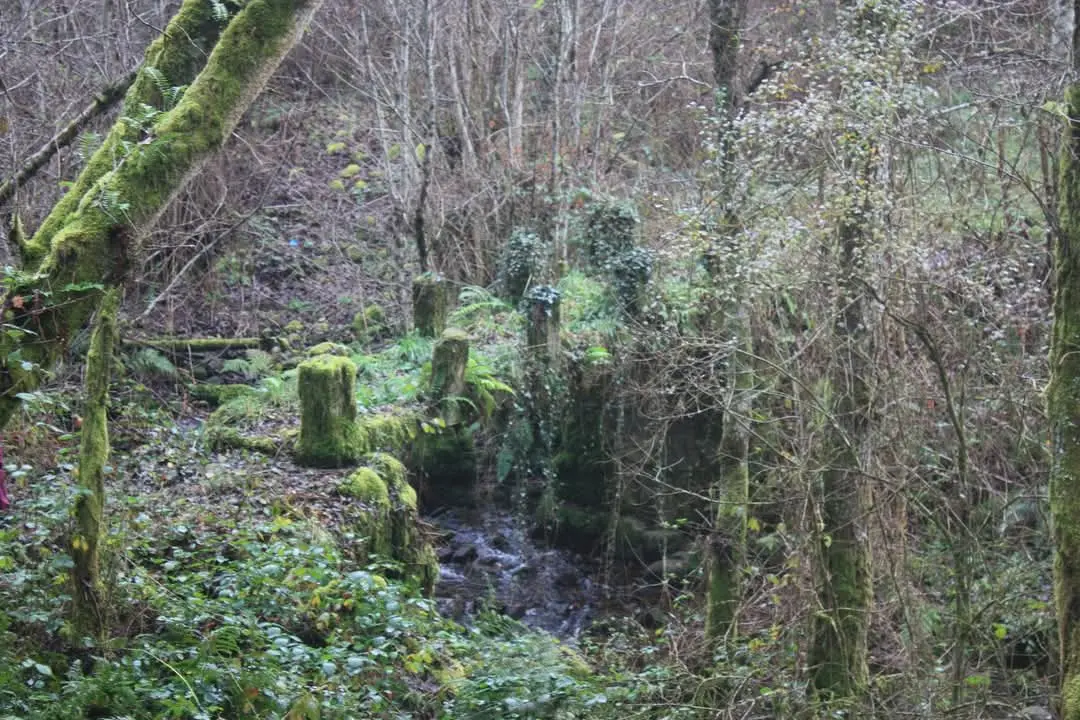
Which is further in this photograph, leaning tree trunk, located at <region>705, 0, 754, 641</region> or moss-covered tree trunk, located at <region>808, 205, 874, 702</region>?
leaning tree trunk, located at <region>705, 0, 754, 641</region>

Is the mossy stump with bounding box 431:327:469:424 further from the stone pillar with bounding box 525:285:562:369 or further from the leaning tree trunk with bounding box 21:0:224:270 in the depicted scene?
the leaning tree trunk with bounding box 21:0:224:270

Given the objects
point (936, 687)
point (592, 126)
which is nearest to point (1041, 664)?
point (936, 687)

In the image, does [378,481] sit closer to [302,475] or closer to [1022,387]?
[302,475]

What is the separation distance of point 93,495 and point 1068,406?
4.41 metres

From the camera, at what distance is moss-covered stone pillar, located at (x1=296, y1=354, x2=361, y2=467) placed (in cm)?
873

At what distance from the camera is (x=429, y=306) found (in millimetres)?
13289

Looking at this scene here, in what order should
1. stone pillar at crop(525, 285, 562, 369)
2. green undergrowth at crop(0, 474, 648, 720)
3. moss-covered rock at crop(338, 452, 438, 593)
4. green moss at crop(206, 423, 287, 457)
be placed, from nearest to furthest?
1. green undergrowth at crop(0, 474, 648, 720)
2. moss-covered rock at crop(338, 452, 438, 593)
3. green moss at crop(206, 423, 287, 457)
4. stone pillar at crop(525, 285, 562, 369)

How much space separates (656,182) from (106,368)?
36.9 feet

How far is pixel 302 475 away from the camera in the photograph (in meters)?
8.55

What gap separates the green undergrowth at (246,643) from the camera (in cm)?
454

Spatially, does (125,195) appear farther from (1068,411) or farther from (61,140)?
(1068,411)

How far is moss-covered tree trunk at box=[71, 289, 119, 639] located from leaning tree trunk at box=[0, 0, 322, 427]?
0.33m

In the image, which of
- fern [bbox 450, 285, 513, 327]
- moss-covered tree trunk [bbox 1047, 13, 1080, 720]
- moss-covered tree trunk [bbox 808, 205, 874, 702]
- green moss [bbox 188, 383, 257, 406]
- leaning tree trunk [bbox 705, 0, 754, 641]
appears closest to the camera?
moss-covered tree trunk [bbox 1047, 13, 1080, 720]

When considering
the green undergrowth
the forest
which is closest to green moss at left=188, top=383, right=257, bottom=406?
the forest
